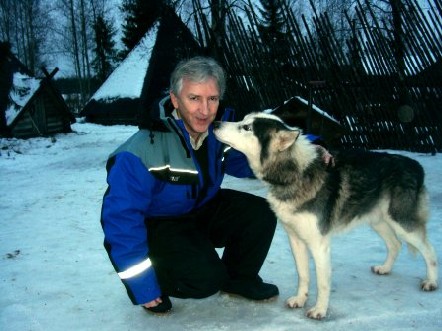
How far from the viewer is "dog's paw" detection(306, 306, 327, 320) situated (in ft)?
8.18

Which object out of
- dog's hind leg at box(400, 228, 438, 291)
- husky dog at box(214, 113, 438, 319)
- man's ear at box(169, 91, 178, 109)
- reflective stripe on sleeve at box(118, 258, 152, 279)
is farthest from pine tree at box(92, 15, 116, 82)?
dog's hind leg at box(400, 228, 438, 291)

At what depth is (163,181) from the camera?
255 centimetres

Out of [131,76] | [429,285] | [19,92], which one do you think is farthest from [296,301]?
[131,76]

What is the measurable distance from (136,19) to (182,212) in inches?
1049

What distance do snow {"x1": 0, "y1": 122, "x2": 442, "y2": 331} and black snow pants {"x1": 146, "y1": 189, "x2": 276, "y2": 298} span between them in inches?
8.8

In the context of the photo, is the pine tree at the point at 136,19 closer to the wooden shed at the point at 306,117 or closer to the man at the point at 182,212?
the wooden shed at the point at 306,117

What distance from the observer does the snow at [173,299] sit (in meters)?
2.47

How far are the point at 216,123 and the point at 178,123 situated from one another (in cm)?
30

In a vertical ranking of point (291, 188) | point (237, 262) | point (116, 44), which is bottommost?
point (237, 262)

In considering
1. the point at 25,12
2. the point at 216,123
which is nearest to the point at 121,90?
the point at 25,12

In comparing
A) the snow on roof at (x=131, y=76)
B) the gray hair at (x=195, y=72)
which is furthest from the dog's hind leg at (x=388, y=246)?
the snow on roof at (x=131, y=76)

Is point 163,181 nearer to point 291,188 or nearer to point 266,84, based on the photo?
point 291,188

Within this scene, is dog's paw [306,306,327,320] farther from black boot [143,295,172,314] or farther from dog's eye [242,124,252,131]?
dog's eye [242,124,252,131]

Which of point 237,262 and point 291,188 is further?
point 237,262
